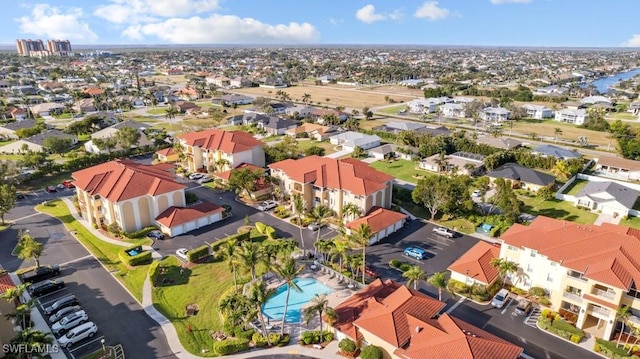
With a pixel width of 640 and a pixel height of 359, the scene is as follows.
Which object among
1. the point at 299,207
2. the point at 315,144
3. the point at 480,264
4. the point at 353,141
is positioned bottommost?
the point at 315,144

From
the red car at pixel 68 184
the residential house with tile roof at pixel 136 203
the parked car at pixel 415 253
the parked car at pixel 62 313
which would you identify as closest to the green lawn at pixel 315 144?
the residential house with tile roof at pixel 136 203

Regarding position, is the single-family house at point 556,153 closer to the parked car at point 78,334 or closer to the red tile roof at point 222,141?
the red tile roof at point 222,141

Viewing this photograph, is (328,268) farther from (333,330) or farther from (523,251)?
(523,251)

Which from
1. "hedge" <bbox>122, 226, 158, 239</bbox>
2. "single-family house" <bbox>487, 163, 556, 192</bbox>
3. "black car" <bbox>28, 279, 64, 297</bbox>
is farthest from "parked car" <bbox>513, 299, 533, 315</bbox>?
"black car" <bbox>28, 279, 64, 297</bbox>

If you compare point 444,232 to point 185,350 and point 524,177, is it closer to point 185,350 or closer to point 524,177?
point 524,177

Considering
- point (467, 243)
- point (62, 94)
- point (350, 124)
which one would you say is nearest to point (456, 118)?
point (350, 124)

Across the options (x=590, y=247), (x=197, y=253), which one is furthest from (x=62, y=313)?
(x=590, y=247)

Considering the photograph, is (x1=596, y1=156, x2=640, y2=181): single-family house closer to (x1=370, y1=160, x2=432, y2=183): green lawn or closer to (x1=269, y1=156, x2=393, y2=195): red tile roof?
(x1=370, y1=160, x2=432, y2=183): green lawn
